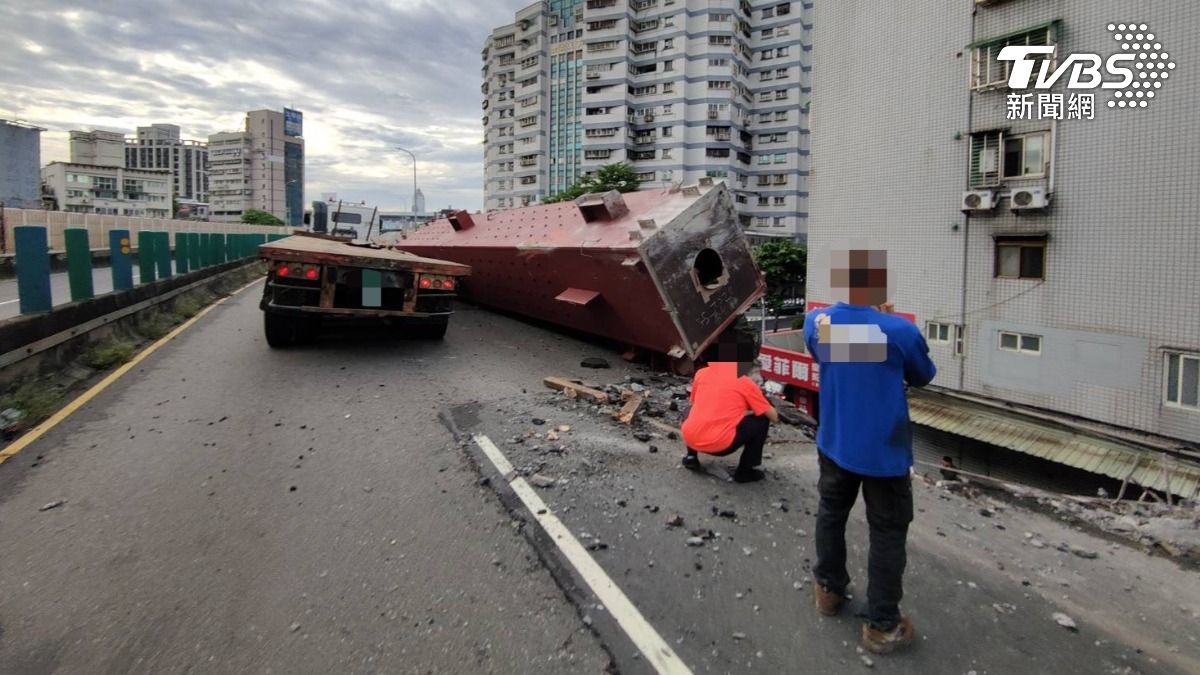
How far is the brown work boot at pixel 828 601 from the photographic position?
2.58m

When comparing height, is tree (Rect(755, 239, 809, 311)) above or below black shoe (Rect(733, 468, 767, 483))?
above

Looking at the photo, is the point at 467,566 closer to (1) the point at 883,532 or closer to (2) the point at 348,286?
(1) the point at 883,532

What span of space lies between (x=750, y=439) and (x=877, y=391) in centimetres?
164

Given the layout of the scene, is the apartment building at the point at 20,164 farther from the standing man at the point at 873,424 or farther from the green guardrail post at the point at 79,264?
the standing man at the point at 873,424

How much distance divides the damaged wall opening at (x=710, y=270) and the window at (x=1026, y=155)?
28.5 ft

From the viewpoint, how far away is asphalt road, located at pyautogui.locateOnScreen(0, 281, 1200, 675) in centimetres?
235

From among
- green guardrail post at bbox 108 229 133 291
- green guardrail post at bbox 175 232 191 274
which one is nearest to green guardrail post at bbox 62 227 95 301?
green guardrail post at bbox 108 229 133 291

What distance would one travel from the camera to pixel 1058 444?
10.7 meters

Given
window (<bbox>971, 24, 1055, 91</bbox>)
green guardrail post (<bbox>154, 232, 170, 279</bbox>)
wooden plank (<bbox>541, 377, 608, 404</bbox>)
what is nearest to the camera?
wooden plank (<bbox>541, 377, 608, 404</bbox>)

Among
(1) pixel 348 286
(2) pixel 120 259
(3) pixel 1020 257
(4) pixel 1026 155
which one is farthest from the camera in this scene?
(3) pixel 1020 257

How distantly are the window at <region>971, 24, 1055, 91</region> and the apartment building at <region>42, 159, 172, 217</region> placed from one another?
83141 millimetres

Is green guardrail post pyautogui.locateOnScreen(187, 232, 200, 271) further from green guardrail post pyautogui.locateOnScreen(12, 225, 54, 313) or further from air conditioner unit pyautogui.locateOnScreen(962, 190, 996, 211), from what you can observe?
air conditioner unit pyautogui.locateOnScreen(962, 190, 996, 211)

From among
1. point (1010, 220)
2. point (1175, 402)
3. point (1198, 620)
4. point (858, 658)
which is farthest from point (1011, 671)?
point (1010, 220)

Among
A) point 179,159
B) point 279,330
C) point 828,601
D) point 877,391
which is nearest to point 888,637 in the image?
point 828,601
